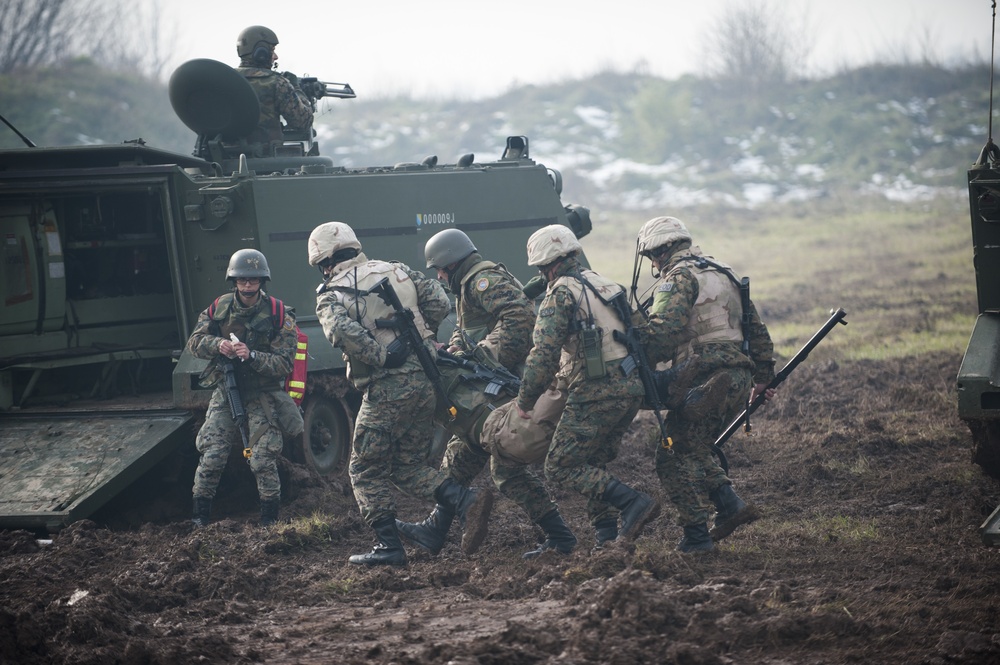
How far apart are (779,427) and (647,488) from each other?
85.3 inches

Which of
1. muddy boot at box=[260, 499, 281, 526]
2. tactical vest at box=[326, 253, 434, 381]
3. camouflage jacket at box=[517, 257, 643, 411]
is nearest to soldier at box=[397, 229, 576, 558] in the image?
tactical vest at box=[326, 253, 434, 381]

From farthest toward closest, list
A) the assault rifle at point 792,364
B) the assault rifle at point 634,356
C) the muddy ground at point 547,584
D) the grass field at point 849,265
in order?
1. the grass field at point 849,265
2. the assault rifle at point 792,364
3. the assault rifle at point 634,356
4. the muddy ground at point 547,584

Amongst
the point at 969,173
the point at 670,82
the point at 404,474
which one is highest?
the point at 670,82

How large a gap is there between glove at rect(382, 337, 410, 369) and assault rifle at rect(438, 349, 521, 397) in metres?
0.22

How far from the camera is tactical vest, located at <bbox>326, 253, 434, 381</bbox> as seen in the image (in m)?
6.87

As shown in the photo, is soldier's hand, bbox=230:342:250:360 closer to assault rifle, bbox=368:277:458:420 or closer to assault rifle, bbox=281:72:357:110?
assault rifle, bbox=368:277:458:420

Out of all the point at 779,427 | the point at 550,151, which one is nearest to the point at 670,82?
the point at 550,151

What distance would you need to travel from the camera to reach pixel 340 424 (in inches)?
360

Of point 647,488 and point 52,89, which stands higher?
point 52,89

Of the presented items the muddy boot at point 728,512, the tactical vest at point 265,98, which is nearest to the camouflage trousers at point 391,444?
the muddy boot at point 728,512

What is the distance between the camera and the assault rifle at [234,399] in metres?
7.66

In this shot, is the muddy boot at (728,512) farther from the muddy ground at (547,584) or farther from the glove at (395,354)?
the glove at (395,354)

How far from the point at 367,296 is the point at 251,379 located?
132cm

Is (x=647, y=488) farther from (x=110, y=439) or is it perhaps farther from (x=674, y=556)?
(x=110, y=439)
